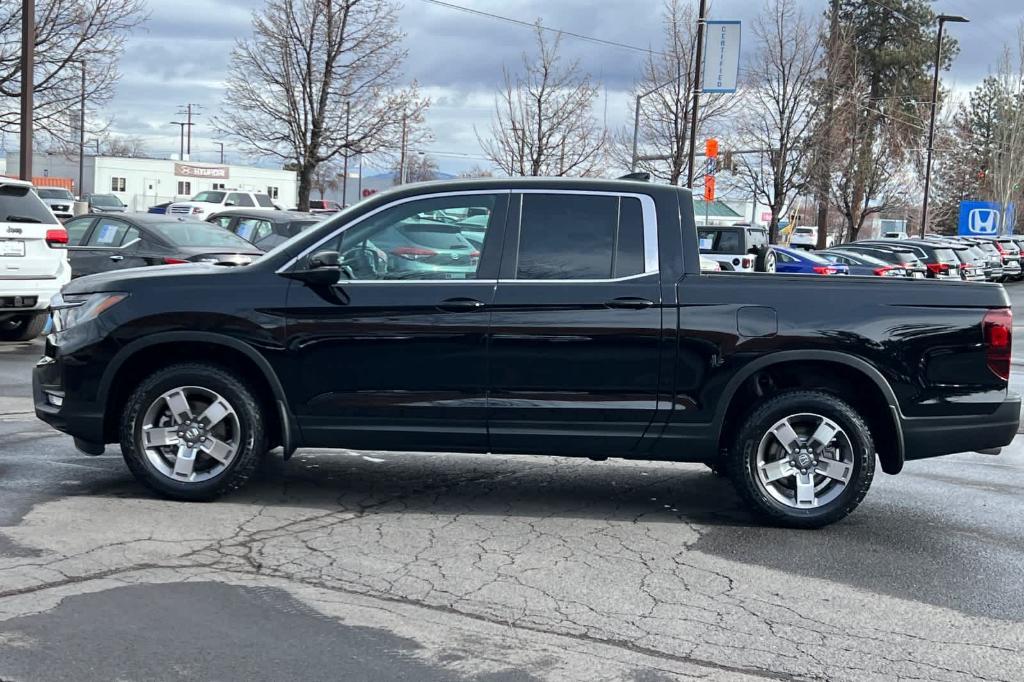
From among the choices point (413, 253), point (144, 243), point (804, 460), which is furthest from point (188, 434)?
point (144, 243)

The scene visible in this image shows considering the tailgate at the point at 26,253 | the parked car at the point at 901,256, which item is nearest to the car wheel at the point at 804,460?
the tailgate at the point at 26,253

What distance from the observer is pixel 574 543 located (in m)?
5.88

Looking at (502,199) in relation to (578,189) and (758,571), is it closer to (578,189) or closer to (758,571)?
(578,189)

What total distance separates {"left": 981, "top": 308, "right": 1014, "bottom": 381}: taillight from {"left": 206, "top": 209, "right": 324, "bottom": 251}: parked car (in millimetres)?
15298

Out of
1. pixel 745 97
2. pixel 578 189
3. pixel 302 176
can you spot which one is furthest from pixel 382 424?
pixel 745 97

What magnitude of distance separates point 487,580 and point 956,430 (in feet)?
9.12

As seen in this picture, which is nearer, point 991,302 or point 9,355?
point 991,302

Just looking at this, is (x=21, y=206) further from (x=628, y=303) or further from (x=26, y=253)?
(x=628, y=303)

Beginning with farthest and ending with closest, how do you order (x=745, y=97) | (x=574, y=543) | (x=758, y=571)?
(x=745, y=97) → (x=574, y=543) → (x=758, y=571)

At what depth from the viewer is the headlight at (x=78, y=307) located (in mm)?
6426

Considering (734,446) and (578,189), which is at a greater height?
(578,189)

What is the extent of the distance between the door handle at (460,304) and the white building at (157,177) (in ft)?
237

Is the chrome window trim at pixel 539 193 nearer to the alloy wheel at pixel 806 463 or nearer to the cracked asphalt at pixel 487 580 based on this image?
the alloy wheel at pixel 806 463

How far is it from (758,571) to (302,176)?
109ft
